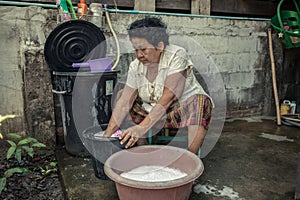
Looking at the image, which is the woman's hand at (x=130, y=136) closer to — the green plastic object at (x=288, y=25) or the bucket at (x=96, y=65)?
the bucket at (x=96, y=65)

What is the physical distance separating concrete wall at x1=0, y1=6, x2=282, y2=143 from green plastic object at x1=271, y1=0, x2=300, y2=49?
18cm

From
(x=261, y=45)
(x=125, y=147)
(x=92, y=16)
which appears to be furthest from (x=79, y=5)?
(x=261, y=45)

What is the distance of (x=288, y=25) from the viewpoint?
11.5 ft

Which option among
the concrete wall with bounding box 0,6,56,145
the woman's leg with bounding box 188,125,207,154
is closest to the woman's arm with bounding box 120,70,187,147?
the woman's leg with bounding box 188,125,207,154

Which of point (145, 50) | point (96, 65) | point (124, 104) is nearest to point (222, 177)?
point (124, 104)

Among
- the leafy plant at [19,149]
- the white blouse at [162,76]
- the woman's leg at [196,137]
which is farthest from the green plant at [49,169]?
the woman's leg at [196,137]

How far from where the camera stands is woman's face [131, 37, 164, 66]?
1819 mm

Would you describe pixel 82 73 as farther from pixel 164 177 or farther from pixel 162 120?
pixel 164 177

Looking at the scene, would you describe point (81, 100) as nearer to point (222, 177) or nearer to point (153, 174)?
point (153, 174)

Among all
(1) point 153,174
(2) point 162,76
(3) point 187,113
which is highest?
(2) point 162,76

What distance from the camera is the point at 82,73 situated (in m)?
Answer: 2.21

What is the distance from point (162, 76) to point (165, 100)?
20 cm

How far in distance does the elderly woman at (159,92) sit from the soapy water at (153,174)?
0.69 feet

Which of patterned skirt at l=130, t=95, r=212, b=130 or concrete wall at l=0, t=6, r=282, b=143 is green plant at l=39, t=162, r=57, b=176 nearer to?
concrete wall at l=0, t=6, r=282, b=143
